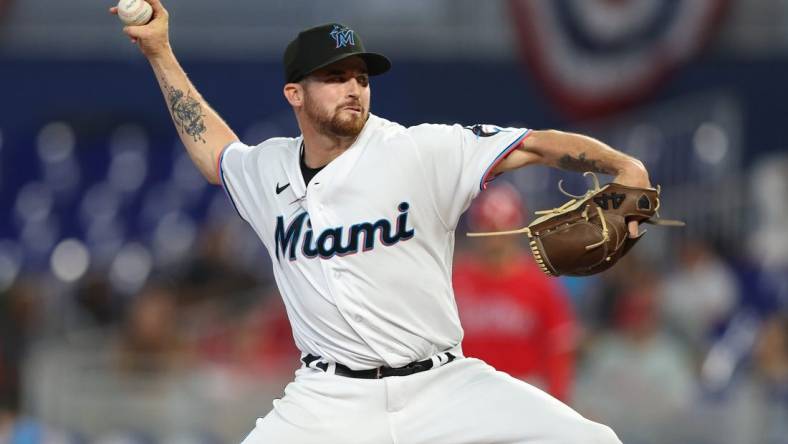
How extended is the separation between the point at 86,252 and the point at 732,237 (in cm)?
549

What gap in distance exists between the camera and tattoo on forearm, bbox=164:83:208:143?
5.89m

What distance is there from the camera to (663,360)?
358 inches

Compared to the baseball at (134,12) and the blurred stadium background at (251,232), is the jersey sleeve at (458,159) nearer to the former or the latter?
the baseball at (134,12)

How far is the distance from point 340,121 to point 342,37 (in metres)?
0.29

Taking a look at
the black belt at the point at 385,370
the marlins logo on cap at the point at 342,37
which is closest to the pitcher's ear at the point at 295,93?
the marlins logo on cap at the point at 342,37

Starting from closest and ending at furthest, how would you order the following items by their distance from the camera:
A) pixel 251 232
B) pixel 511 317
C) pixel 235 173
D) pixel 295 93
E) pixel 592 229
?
pixel 592 229 < pixel 295 93 < pixel 235 173 < pixel 511 317 < pixel 251 232

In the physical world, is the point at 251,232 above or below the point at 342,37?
below

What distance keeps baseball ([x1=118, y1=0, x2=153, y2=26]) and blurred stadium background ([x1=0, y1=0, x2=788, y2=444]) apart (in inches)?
111

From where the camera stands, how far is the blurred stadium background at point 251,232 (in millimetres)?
9102

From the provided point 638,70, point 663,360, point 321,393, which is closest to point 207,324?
point 663,360

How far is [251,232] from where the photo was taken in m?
→ 13.2

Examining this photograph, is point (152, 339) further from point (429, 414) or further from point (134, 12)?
point (429, 414)

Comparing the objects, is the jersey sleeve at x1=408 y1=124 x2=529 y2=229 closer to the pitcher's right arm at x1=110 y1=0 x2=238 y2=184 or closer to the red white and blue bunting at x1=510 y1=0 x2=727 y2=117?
the pitcher's right arm at x1=110 y1=0 x2=238 y2=184

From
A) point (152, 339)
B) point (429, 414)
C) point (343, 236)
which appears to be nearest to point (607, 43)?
point (152, 339)
